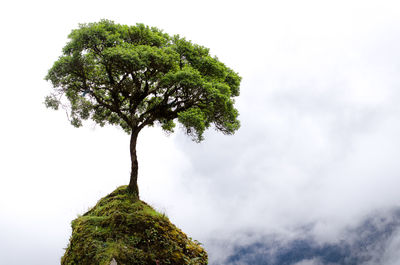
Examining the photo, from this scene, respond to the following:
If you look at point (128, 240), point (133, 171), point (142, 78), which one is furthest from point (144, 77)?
point (128, 240)

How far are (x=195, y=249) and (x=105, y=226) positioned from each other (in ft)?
15.8

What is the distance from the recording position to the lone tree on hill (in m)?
15.0

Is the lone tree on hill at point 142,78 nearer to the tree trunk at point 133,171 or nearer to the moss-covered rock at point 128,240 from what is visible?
the tree trunk at point 133,171

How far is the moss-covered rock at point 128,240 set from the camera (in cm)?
1234

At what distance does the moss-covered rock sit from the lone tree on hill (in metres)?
2.74

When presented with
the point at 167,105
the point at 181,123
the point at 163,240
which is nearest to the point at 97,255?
the point at 163,240

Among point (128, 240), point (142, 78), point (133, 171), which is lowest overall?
point (128, 240)

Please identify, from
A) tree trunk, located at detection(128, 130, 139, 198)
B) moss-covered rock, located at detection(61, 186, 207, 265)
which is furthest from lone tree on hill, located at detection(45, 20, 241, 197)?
moss-covered rock, located at detection(61, 186, 207, 265)

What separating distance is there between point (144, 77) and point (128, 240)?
9.13m

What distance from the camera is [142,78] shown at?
16469 millimetres

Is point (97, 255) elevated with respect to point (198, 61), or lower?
lower

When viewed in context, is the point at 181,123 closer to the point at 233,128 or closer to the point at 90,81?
the point at 233,128

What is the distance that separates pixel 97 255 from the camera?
12.1 m

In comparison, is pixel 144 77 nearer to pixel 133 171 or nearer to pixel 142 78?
pixel 142 78
